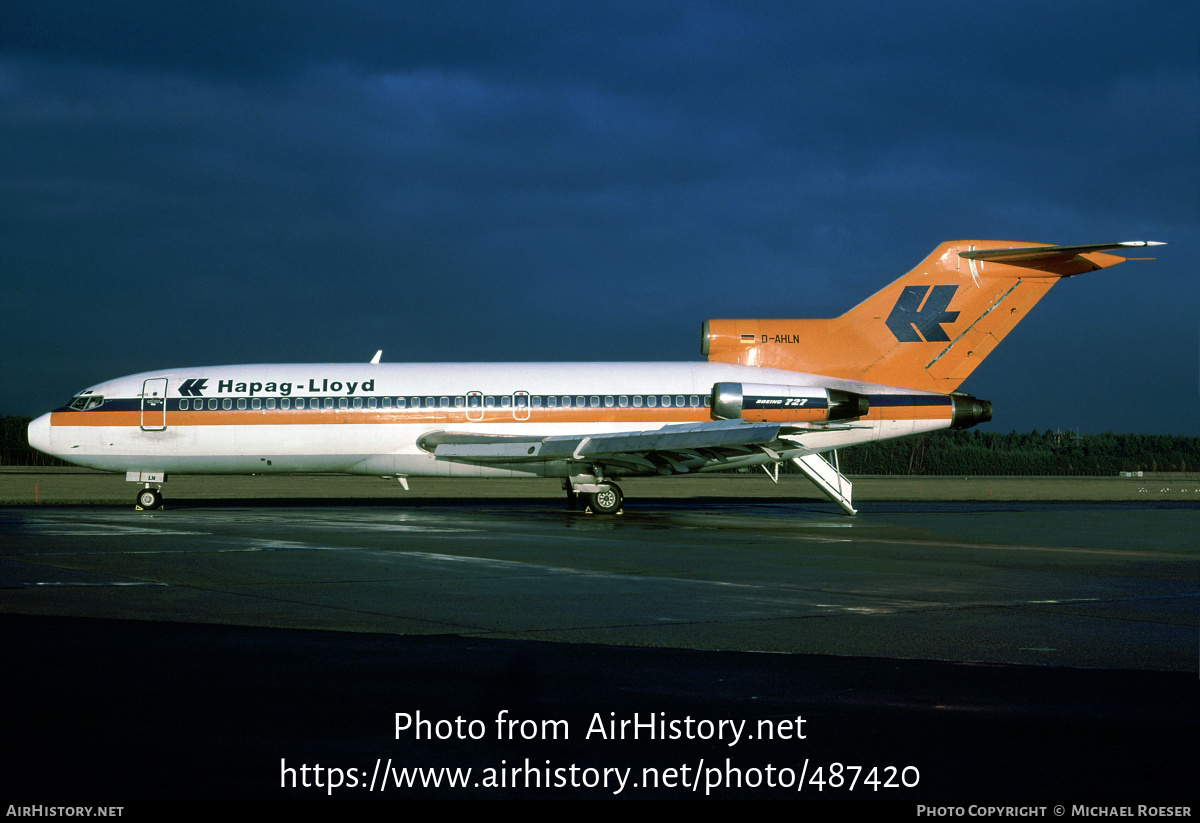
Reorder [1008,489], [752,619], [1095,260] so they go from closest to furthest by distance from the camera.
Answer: [752,619] < [1095,260] < [1008,489]

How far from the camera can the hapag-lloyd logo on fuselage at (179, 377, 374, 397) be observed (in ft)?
92.7

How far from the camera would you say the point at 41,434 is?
95.0 feet

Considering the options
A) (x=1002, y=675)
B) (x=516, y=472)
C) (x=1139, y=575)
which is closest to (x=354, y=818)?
(x=1002, y=675)

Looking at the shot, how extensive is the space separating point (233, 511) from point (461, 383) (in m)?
6.42

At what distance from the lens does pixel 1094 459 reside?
82.7m

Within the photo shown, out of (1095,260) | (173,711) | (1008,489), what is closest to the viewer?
(173,711)

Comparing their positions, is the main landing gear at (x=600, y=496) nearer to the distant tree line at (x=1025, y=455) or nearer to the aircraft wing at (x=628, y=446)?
the aircraft wing at (x=628, y=446)

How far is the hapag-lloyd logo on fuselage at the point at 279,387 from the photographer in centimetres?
2825

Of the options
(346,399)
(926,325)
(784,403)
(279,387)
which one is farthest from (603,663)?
(279,387)

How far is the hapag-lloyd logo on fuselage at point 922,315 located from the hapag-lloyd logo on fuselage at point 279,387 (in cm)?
1348

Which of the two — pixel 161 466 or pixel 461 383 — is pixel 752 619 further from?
pixel 161 466

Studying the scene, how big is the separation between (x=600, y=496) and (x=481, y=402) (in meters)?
4.05

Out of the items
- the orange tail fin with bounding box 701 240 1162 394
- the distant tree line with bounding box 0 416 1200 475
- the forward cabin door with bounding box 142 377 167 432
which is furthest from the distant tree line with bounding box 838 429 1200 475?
the forward cabin door with bounding box 142 377 167 432

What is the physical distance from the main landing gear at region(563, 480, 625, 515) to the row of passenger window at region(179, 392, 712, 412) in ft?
7.16
